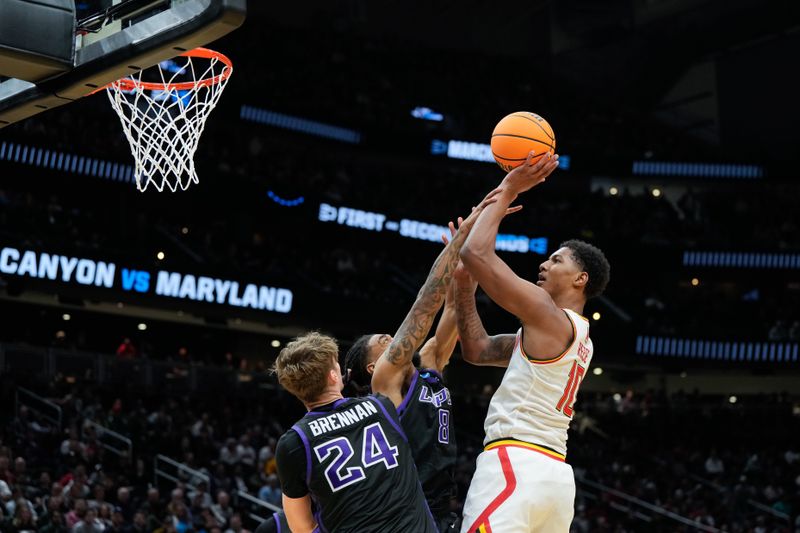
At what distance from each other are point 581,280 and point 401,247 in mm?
26942

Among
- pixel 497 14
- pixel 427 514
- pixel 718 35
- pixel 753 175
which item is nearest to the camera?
pixel 427 514

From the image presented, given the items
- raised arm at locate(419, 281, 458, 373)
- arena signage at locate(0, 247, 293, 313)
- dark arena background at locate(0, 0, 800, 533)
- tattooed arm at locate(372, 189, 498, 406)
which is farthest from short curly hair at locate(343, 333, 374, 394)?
arena signage at locate(0, 247, 293, 313)

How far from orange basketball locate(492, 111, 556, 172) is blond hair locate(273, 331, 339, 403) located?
1.49 meters

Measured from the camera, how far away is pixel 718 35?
3844cm

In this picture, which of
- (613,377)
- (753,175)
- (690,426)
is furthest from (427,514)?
(753,175)

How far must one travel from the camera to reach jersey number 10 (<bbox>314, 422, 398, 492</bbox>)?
453 cm

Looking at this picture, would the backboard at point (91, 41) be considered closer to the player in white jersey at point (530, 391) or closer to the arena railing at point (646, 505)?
the player in white jersey at point (530, 391)

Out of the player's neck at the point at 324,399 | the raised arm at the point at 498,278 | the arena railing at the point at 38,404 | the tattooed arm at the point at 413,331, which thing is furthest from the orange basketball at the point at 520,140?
the arena railing at the point at 38,404

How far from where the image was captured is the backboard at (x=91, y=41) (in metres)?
5.51

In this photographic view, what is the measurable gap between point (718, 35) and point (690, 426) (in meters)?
16.2

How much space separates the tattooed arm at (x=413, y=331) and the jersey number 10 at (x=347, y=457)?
0.74 m

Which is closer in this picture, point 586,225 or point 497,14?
point 586,225

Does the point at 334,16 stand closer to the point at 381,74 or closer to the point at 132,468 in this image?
the point at 381,74

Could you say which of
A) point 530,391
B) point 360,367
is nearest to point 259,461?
point 360,367
